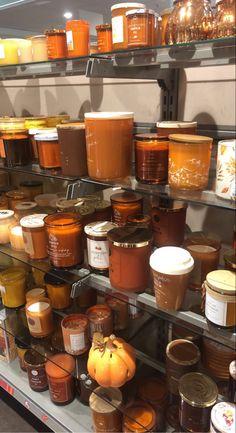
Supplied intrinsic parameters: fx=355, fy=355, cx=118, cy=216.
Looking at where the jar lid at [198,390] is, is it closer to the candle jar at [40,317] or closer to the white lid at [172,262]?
the white lid at [172,262]

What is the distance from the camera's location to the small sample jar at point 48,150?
3.83 feet

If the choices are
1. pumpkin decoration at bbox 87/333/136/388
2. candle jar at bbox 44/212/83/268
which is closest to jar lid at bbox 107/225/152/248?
candle jar at bbox 44/212/83/268

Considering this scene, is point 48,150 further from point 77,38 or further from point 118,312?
point 118,312

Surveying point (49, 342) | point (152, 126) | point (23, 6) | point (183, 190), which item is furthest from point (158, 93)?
point (49, 342)

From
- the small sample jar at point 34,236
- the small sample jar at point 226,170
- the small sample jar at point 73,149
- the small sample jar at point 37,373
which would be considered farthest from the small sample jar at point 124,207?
the small sample jar at point 37,373

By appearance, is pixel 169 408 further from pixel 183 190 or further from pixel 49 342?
pixel 183 190

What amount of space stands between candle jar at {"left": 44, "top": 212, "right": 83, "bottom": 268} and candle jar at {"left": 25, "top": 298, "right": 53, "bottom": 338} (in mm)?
372

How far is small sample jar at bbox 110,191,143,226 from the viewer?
1.20 meters

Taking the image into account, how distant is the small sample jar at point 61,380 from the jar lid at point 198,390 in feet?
1.69

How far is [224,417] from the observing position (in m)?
1.02

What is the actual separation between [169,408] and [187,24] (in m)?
1.27

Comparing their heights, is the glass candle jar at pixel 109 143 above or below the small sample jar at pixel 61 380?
above

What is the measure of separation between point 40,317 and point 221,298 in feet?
2.93

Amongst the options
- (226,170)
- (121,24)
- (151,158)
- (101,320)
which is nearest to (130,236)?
(151,158)
